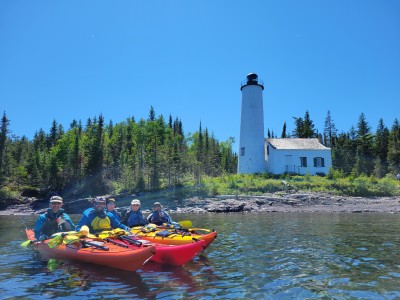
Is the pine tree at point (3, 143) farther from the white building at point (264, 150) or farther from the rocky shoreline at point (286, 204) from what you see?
the white building at point (264, 150)

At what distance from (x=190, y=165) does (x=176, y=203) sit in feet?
51.0

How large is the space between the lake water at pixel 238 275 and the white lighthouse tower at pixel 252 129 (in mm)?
30359

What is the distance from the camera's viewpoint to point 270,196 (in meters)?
35.1

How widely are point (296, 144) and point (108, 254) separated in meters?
38.8

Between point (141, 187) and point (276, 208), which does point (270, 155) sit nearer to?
point (276, 208)

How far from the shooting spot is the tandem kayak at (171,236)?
11.1 meters

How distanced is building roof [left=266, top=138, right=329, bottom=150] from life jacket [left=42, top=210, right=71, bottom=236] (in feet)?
114

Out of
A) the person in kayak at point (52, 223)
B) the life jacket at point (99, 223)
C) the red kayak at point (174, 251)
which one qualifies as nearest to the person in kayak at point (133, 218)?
the life jacket at point (99, 223)

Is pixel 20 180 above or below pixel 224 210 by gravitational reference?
above

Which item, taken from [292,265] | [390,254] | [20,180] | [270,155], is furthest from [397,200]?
[20,180]

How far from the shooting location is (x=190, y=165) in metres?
52.3

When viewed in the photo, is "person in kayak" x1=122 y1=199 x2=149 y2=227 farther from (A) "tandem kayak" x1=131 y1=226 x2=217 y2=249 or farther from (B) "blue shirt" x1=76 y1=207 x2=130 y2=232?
(B) "blue shirt" x1=76 y1=207 x2=130 y2=232

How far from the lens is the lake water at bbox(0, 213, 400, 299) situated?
7.45 meters

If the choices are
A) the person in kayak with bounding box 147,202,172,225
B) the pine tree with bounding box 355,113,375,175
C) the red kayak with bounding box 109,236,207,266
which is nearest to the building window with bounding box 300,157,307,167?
the pine tree with bounding box 355,113,375,175
